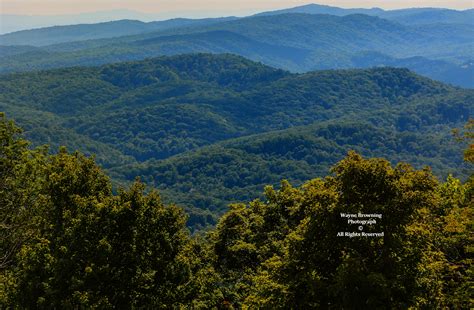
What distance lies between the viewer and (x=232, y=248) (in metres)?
37.3

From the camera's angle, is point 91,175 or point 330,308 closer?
point 330,308

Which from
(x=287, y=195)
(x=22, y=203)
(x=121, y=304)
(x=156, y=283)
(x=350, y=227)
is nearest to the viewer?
(x=350, y=227)

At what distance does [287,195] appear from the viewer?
39094 mm

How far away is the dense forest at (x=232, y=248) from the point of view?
62.2ft

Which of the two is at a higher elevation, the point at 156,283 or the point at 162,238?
the point at 162,238

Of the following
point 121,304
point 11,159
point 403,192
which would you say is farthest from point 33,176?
point 403,192

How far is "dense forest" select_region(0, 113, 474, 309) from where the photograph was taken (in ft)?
62.2

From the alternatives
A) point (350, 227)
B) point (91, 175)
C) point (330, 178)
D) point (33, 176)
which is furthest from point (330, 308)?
point (33, 176)

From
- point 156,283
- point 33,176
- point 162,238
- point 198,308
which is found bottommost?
point 198,308

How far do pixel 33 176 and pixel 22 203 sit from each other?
191 centimetres

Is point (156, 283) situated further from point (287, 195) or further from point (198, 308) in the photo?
point (287, 195)

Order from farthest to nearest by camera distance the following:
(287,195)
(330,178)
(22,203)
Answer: (287,195)
(22,203)
(330,178)

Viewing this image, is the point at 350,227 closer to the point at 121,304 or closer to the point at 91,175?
the point at 121,304

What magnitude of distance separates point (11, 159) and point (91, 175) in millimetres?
7595
